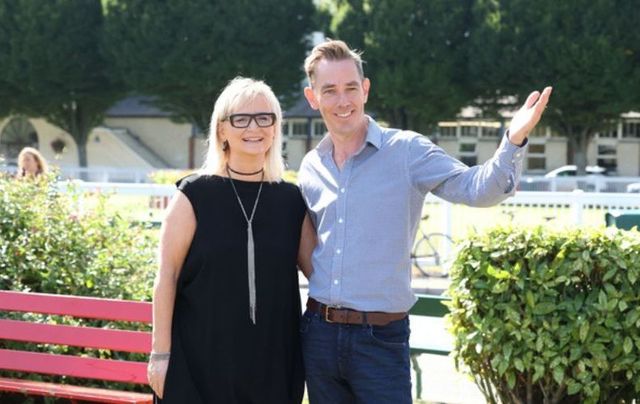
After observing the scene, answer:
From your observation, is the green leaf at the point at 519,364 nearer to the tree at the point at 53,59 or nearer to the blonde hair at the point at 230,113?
A: the blonde hair at the point at 230,113

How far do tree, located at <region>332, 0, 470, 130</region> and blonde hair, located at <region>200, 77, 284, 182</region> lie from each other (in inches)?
1679

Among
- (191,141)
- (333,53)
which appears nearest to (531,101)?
(333,53)

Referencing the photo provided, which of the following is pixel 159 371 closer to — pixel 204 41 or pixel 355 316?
pixel 355 316

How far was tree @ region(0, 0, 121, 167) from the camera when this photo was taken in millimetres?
53344

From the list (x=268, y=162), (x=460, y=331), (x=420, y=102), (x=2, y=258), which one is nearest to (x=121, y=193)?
(x=2, y=258)

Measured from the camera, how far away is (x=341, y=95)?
4543 mm

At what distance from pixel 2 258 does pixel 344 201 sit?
3.28m

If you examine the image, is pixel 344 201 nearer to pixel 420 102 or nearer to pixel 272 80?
pixel 420 102

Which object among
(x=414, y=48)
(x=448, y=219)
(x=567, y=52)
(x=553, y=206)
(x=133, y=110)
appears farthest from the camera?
(x=133, y=110)

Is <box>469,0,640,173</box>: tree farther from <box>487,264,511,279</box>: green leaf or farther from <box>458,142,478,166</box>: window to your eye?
<box>487,264,511,279</box>: green leaf

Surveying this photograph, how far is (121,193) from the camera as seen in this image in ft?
58.2

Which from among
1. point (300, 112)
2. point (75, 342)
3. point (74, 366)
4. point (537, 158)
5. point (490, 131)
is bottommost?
point (74, 366)

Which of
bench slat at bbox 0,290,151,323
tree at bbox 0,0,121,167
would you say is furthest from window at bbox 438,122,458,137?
bench slat at bbox 0,290,151,323

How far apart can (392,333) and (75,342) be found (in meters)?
2.45
